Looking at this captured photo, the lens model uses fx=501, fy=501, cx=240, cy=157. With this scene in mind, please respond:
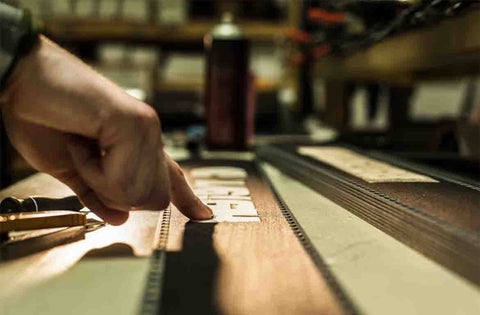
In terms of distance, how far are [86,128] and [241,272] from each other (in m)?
0.19

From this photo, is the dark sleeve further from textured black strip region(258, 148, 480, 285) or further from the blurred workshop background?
the blurred workshop background

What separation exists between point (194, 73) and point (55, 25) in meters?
0.81

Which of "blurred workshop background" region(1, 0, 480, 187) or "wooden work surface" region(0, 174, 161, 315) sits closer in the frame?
"wooden work surface" region(0, 174, 161, 315)

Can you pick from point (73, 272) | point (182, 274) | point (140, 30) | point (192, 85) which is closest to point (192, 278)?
point (182, 274)

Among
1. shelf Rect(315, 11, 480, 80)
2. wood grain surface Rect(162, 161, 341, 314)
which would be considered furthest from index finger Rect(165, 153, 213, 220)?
shelf Rect(315, 11, 480, 80)

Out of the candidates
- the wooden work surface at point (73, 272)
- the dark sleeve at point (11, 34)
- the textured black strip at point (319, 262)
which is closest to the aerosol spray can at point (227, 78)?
the textured black strip at point (319, 262)

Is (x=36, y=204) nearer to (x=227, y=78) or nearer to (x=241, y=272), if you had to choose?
(x=241, y=272)

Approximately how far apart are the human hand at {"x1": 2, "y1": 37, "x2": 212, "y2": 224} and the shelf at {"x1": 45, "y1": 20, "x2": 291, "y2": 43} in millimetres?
2439

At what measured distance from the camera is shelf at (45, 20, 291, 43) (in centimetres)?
280

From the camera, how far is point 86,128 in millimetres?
447

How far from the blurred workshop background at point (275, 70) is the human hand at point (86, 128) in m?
1.14

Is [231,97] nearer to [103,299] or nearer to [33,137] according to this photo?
[33,137]

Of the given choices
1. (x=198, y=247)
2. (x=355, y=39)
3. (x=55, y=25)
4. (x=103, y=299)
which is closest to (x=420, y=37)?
(x=355, y=39)

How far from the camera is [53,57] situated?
430 mm
